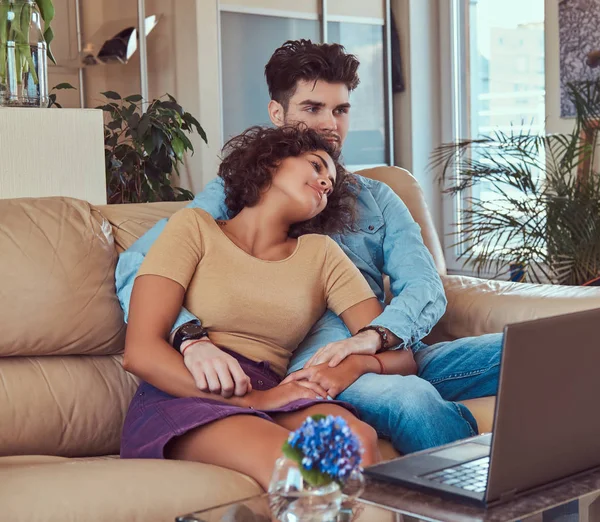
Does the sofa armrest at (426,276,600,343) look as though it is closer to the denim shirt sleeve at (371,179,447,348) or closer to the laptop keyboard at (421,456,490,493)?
the denim shirt sleeve at (371,179,447,348)

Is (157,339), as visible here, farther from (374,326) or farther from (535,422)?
(535,422)

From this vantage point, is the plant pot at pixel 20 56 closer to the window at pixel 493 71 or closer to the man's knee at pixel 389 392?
the man's knee at pixel 389 392

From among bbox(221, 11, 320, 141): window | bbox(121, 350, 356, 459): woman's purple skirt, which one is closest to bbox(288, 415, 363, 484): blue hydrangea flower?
bbox(121, 350, 356, 459): woman's purple skirt

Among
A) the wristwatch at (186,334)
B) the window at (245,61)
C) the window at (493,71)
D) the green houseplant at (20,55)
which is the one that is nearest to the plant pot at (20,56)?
the green houseplant at (20,55)

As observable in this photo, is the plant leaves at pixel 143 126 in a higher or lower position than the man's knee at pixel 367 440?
higher

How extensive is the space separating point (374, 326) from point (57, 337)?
65 centimetres

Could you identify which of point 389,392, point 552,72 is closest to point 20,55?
point 389,392

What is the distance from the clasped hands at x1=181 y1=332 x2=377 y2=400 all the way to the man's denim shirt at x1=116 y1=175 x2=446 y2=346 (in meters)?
0.12

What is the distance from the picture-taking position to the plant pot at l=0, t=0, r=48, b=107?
220 cm

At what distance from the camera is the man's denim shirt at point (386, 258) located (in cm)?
193

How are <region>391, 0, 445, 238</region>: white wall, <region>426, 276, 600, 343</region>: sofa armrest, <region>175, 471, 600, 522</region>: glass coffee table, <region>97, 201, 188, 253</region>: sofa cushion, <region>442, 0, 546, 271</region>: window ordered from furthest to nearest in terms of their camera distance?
<region>391, 0, 445, 238</region>: white wall → <region>442, 0, 546, 271</region>: window → <region>426, 276, 600, 343</region>: sofa armrest → <region>97, 201, 188, 253</region>: sofa cushion → <region>175, 471, 600, 522</region>: glass coffee table

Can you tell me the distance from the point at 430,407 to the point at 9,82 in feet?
4.22

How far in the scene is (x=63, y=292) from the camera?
1.87 m

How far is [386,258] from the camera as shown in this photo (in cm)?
220
